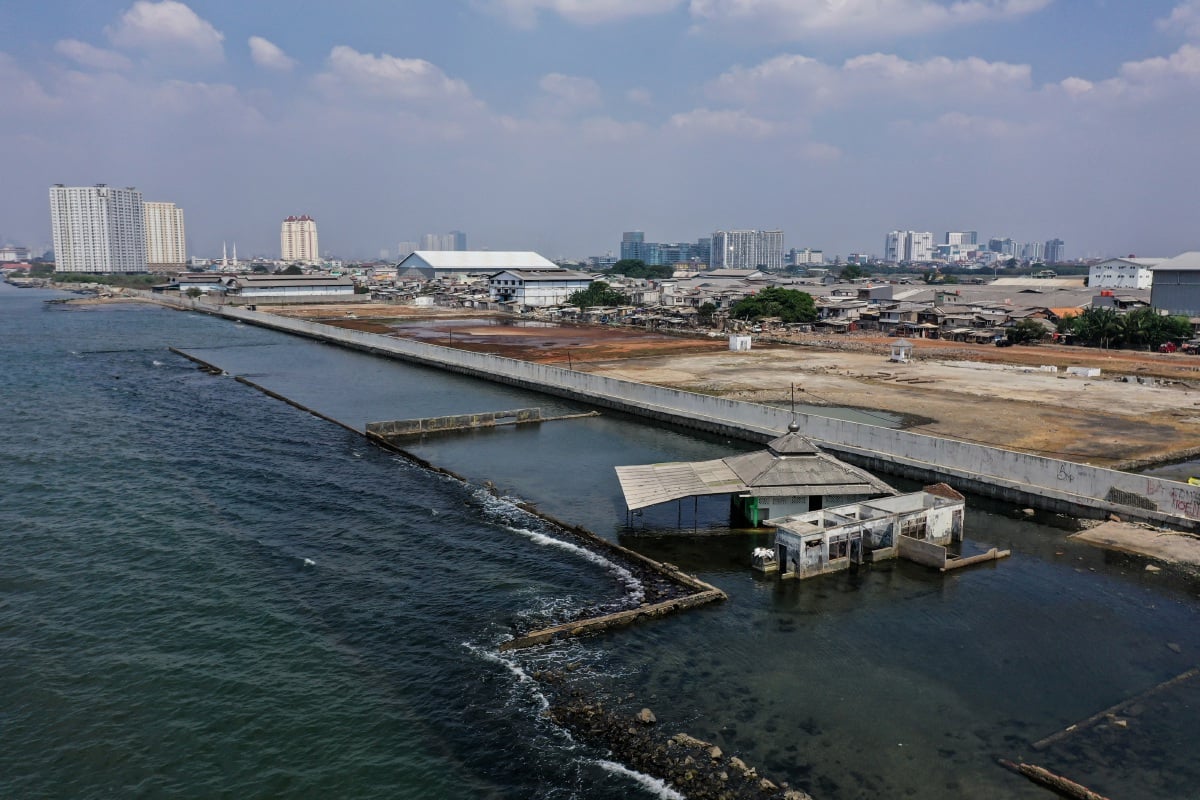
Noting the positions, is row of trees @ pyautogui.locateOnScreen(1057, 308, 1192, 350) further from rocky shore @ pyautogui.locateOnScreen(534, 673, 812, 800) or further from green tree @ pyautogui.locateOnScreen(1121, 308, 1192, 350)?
rocky shore @ pyautogui.locateOnScreen(534, 673, 812, 800)

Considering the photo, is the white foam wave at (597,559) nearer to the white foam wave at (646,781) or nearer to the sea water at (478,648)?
the sea water at (478,648)

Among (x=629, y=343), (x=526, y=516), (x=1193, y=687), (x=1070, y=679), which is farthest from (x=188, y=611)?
(x=629, y=343)

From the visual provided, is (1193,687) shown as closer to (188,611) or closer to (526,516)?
(526,516)

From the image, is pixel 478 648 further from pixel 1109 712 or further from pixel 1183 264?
pixel 1183 264

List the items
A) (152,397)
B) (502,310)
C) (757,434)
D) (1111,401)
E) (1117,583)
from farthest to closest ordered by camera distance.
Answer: (502,310), (152,397), (1111,401), (757,434), (1117,583)

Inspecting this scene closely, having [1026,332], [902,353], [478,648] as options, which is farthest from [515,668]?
Answer: [1026,332]

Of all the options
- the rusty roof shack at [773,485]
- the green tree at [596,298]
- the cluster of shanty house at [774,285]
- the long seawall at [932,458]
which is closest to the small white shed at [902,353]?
the cluster of shanty house at [774,285]

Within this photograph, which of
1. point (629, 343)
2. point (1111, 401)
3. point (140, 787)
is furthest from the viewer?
point (629, 343)
